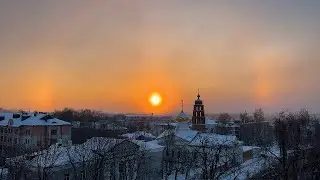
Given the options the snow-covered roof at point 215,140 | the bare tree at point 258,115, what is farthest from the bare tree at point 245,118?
the snow-covered roof at point 215,140

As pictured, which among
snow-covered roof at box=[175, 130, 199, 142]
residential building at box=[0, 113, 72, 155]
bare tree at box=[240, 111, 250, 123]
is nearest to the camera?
snow-covered roof at box=[175, 130, 199, 142]

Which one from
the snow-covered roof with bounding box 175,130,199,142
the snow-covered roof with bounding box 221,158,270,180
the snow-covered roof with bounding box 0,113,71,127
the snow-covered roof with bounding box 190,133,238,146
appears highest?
the snow-covered roof with bounding box 0,113,71,127

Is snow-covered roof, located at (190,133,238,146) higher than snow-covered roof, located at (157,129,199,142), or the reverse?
snow-covered roof, located at (157,129,199,142)

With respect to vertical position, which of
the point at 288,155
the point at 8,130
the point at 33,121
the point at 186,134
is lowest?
the point at 288,155

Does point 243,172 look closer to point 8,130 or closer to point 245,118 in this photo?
point 8,130

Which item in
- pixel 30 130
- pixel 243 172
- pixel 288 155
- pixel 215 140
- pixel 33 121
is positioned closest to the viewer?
pixel 288 155

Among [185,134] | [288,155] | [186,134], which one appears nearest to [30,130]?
[185,134]

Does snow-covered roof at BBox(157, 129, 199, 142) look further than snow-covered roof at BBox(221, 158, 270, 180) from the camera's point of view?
Yes

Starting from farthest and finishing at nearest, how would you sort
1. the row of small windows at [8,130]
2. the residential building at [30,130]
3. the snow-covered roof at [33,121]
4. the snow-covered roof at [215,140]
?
the row of small windows at [8,130], the snow-covered roof at [33,121], the residential building at [30,130], the snow-covered roof at [215,140]

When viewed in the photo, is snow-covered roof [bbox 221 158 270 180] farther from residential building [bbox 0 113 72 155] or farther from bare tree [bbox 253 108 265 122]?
bare tree [bbox 253 108 265 122]

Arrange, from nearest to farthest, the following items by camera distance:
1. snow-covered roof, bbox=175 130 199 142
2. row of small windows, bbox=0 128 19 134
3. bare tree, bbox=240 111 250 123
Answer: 1. snow-covered roof, bbox=175 130 199 142
2. row of small windows, bbox=0 128 19 134
3. bare tree, bbox=240 111 250 123

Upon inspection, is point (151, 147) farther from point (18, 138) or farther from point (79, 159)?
point (18, 138)

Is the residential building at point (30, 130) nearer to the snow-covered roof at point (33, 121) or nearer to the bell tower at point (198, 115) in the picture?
the snow-covered roof at point (33, 121)

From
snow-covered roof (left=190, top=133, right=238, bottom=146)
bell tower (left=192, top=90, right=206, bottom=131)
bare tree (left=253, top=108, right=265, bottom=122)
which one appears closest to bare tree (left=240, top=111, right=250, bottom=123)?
bare tree (left=253, top=108, right=265, bottom=122)
